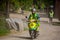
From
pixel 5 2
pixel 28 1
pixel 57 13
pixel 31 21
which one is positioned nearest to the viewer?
pixel 31 21

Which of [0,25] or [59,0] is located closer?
[0,25]

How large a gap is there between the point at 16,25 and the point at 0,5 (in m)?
12.7

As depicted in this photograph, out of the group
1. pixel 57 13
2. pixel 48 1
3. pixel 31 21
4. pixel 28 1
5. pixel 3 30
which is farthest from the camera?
pixel 48 1

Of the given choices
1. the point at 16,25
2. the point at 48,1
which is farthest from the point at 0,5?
the point at 48,1

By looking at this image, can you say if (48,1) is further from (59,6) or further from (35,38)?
(35,38)

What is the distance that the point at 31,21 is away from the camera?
12.7 meters

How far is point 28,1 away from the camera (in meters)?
30.4

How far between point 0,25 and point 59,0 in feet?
→ 82.6

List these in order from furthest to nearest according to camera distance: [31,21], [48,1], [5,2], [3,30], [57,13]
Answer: [48,1] → [57,13] → [5,2] → [3,30] → [31,21]

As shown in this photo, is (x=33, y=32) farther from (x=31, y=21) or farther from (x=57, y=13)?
(x=57, y=13)

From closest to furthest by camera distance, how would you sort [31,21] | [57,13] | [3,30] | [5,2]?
1. [31,21]
2. [3,30]
3. [5,2]
4. [57,13]

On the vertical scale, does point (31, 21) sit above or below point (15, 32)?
above

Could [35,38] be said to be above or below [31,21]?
below

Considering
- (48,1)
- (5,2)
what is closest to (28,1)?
(5,2)
